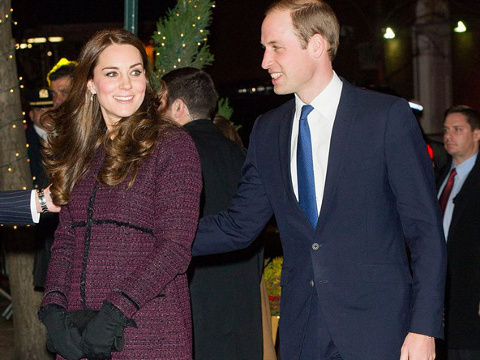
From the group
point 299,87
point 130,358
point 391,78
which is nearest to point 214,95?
point 299,87

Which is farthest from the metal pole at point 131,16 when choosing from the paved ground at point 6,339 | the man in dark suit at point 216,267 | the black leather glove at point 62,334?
the paved ground at point 6,339

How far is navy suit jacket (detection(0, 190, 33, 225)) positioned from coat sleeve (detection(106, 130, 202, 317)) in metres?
0.92

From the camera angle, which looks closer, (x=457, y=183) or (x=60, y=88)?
(x=457, y=183)

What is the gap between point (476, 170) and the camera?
7355 millimetres

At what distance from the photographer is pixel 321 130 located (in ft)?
13.2

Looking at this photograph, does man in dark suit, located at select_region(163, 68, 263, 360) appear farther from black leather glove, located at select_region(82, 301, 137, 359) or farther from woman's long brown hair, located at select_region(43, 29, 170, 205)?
black leather glove, located at select_region(82, 301, 137, 359)

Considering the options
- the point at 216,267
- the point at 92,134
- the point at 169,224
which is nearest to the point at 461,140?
the point at 216,267

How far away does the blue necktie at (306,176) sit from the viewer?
3.93 m

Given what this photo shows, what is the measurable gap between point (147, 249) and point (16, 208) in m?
1.00

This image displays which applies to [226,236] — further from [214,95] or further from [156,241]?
[214,95]

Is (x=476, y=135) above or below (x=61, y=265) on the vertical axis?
above

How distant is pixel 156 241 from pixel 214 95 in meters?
2.63

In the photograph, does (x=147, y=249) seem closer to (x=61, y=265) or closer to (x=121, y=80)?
(x=61, y=265)

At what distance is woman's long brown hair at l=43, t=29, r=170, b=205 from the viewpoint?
145 inches
